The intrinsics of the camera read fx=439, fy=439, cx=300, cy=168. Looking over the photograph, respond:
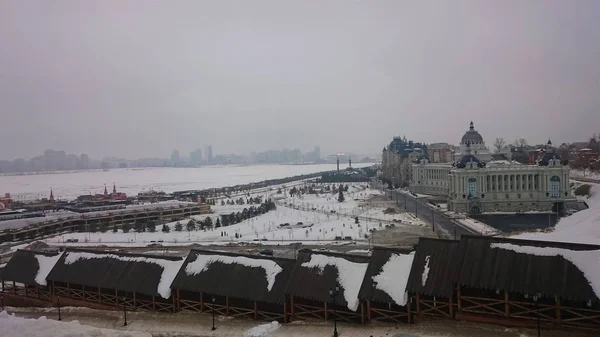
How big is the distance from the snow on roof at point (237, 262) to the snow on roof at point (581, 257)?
28.4ft

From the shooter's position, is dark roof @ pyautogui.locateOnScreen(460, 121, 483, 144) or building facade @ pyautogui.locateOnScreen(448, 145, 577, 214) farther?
dark roof @ pyautogui.locateOnScreen(460, 121, 483, 144)

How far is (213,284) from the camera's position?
17.7m

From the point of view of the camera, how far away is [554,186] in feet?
186

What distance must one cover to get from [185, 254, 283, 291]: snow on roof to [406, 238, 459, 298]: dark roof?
5303 mm

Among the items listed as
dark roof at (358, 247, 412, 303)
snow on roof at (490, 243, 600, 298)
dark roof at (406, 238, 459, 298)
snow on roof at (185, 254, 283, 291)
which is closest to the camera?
snow on roof at (490, 243, 600, 298)

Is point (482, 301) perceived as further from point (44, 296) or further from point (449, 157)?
point (449, 157)

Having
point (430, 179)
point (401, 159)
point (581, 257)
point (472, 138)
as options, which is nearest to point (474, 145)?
point (472, 138)

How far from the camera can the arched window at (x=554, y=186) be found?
56469 mm

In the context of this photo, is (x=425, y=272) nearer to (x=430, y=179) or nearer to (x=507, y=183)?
(x=507, y=183)

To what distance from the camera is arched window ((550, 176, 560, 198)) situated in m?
56.5

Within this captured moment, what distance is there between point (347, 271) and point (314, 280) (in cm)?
129

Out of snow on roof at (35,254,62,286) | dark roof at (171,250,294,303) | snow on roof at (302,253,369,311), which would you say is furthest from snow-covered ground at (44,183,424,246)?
snow on roof at (302,253,369,311)

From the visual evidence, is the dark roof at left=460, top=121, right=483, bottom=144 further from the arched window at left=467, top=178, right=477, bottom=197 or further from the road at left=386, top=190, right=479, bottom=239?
the arched window at left=467, top=178, right=477, bottom=197

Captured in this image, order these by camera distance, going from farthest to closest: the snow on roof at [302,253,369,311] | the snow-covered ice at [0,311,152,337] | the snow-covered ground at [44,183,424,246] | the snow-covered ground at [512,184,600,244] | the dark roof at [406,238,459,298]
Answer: the snow-covered ground at [44,183,424,246] < the snow-covered ground at [512,184,600,244] < the snow on roof at [302,253,369,311] < the dark roof at [406,238,459,298] < the snow-covered ice at [0,311,152,337]
